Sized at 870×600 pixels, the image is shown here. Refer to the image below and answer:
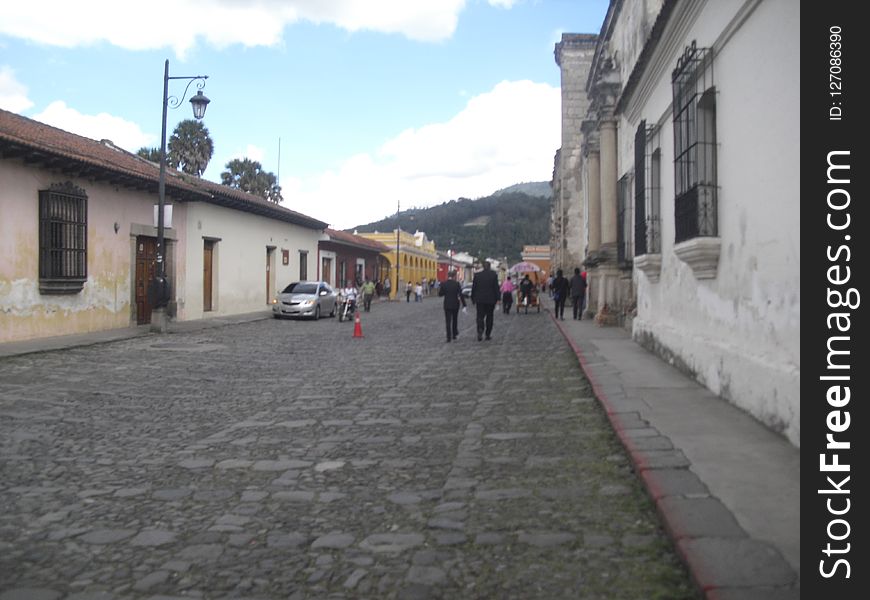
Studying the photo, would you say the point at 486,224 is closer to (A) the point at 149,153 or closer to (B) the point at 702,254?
(A) the point at 149,153

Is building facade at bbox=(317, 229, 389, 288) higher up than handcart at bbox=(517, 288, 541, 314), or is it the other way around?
building facade at bbox=(317, 229, 389, 288)

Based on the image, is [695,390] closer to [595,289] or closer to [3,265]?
[3,265]

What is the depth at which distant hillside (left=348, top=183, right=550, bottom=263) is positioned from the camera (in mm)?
107250

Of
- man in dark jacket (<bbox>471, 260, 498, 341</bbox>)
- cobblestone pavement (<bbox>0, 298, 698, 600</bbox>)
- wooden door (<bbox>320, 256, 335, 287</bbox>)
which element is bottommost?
cobblestone pavement (<bbox>0, 298, 698, 600</bbox>)

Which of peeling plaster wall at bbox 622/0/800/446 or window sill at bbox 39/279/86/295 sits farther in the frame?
window sill at bbox 39/279/86/295

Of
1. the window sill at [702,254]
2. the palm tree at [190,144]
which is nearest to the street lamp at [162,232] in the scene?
the window sill at [702,254]

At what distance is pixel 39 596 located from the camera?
3068 mm

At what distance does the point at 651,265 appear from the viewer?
10805 millimetres

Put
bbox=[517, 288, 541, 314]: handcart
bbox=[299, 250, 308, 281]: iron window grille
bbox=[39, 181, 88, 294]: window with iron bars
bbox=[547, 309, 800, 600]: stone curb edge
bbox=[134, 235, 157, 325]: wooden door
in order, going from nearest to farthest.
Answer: bbox=[547, 309, 800, 600]: stone curb edge → bbox=[39, 181, 88, 294]: window with iron bars → bbox=[134, 235, 157, 325]: wooden door → bbox=[517, 288, 541, 314]: handcart → bbox=[299, 250, 308, 281]: iron window grille

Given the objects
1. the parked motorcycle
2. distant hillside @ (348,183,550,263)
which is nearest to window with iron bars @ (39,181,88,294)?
the parked motorcycle

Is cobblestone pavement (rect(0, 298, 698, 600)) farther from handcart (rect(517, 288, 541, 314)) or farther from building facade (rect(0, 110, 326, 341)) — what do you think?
handcart (rect(517, 288, 541, 314))

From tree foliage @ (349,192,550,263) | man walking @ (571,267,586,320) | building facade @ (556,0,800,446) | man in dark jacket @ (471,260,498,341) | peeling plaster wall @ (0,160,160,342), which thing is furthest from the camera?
tree foliage @ (349,192,550,263)

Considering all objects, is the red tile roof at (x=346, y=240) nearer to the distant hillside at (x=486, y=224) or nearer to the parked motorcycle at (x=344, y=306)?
the parked motorcycle at (x=344, y=306)

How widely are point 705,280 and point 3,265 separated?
471 inches
